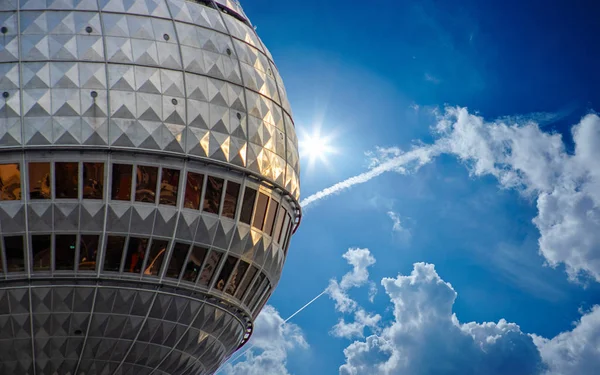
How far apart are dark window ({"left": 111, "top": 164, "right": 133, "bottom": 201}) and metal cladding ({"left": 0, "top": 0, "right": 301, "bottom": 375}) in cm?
5

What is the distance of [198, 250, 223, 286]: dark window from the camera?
5447 cm

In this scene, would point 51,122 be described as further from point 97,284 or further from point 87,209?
Answer: point 97,284

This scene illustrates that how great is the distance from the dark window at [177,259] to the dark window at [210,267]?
139 centimetres

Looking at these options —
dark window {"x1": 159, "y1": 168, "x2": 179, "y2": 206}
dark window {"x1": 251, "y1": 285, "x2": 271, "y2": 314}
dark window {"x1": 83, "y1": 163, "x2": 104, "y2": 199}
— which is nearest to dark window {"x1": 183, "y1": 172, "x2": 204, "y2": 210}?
dark window {"x1": 159, "y1": 168, "x2": 179, "y2": 206}

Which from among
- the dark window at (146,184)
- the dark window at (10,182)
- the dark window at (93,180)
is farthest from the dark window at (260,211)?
the dark window at (10,182)

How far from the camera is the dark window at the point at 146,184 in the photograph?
51781 mm

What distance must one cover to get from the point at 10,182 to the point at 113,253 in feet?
18.4

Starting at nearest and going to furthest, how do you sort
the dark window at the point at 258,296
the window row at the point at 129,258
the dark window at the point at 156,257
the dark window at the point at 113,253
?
1. the window row at the point at 129,258
2. the dark window at the point at 113,253
3. the dark window at the point at 156,257
4. the dark window at the point at 258,296

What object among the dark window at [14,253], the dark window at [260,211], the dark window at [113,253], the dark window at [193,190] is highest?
the dark window at [260,211]

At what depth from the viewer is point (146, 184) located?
51938mm

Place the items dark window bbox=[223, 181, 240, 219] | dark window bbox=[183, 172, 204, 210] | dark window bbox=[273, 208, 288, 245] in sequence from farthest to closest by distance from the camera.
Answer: dark window bbox=[273, 208, 288, 245]
dark window bbox=[223, 181, 240, 219]
dark window bbox=[183, 172, 204, 210]

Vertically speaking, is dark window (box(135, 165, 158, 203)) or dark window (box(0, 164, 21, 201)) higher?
dark window (box(135, 165, 158, 203))

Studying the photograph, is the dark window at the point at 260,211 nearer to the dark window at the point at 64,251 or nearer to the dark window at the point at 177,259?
the dark window at the point at 177,259

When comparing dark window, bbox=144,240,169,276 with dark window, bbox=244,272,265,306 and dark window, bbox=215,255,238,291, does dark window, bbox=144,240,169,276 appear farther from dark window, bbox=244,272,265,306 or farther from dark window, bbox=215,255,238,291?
dark window, bbox=244,272,265,306
